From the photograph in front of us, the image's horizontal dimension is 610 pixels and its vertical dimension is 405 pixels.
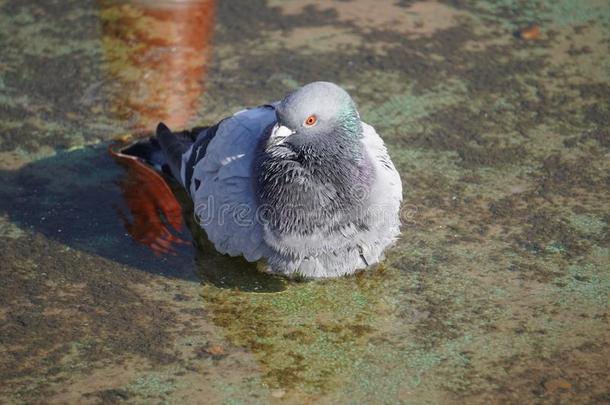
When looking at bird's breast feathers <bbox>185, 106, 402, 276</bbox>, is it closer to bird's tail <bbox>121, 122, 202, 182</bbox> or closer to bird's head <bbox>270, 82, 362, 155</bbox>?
bird's head <bbox>270, 82, 362, 155</bbox>

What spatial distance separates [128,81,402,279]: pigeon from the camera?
509cm

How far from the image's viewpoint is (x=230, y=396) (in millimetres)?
4355

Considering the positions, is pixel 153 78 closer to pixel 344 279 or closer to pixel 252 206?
pixel 252 206

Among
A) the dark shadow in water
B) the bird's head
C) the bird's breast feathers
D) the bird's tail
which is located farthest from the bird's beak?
the bird's tail

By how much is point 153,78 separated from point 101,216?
1.67 metres

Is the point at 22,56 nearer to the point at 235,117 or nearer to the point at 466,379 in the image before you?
the point at 235,117

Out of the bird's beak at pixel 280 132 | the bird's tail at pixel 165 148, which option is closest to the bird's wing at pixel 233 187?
the bird's beak at pixel 280 132

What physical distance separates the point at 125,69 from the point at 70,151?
42.5 inches

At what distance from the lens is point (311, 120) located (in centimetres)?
507

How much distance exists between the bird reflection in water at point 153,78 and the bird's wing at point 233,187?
1.05ft

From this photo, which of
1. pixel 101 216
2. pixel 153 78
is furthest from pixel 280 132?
pixel 153 78

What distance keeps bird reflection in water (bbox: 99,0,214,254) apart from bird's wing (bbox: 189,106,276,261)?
1.05ft

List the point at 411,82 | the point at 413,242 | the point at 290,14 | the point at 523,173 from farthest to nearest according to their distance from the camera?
the point at 290,14
the point at 411,82
the point at 523,173
the point at 413,242

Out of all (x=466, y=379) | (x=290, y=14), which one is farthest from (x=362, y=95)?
(x=466, y=379)
